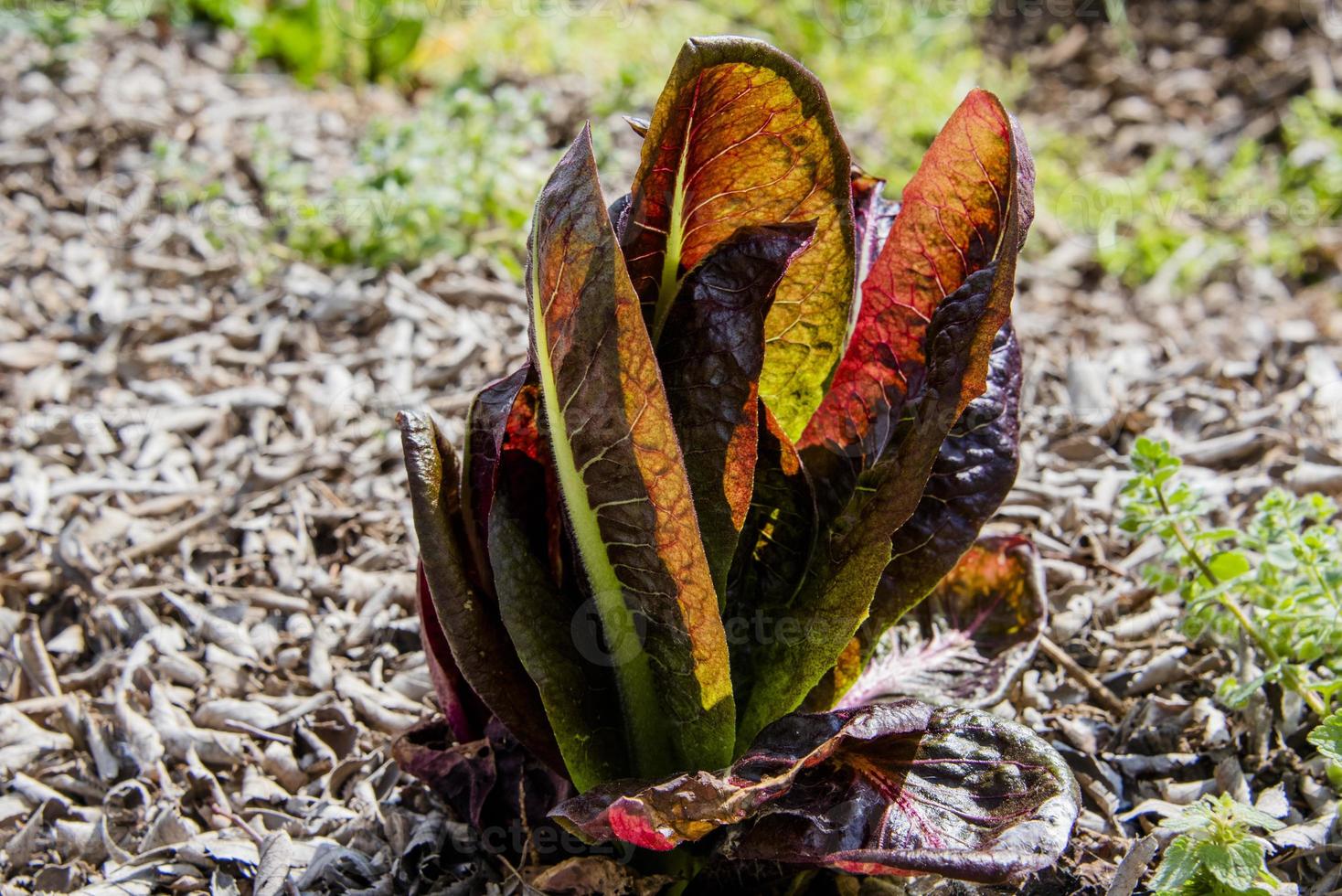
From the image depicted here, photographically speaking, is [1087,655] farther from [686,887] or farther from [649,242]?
[649,242]

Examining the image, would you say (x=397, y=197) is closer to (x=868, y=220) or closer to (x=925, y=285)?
(x=868, y=220)

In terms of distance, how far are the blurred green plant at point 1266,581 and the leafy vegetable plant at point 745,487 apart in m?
0.45

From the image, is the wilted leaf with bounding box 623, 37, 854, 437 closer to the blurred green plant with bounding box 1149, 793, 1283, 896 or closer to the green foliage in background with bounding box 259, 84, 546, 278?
the blurred green plant with bounding box 1149, 793, 1283, 896

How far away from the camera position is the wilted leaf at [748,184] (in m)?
1.49

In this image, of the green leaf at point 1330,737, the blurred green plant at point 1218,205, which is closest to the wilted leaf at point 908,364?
the green leaf at point 1330,737

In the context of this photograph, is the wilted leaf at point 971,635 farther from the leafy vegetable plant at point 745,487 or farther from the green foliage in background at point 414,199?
the green foliage in background at point 414,199

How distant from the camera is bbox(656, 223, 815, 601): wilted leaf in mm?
1595

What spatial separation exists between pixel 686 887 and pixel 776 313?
2.91 feet

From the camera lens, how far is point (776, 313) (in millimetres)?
1773

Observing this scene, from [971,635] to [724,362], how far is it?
82 cm

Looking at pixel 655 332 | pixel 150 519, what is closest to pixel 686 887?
pixel 655 332

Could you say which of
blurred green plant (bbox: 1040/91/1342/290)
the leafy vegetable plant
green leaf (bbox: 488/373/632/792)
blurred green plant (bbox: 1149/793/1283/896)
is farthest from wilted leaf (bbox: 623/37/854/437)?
blurred green plant (bbox: 1040/91/1342/290)

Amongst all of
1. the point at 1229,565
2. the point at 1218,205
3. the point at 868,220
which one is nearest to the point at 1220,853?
the point at 1229,565

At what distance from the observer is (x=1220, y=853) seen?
5.25 ft
